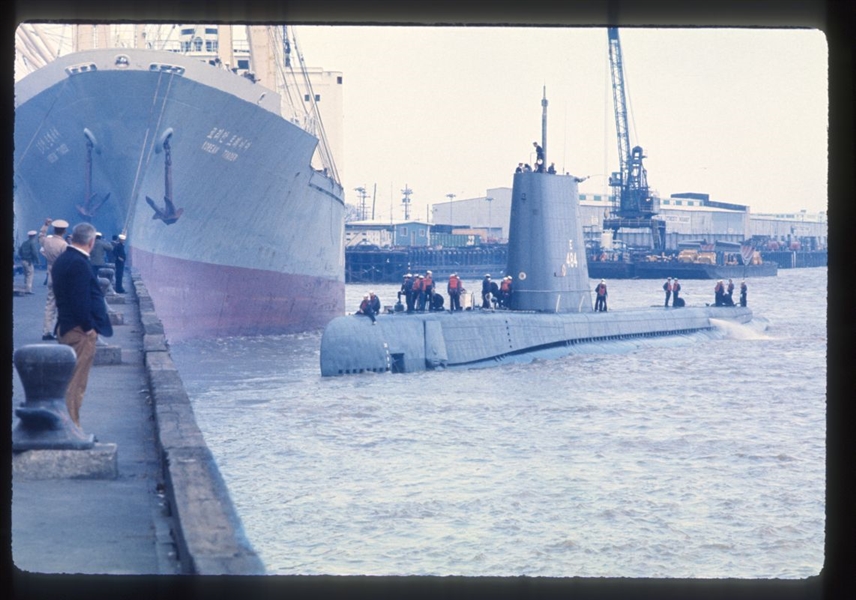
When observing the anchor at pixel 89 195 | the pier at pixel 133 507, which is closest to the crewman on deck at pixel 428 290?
the anchor at pixel 89 195

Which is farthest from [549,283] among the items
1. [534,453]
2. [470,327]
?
[534,453]

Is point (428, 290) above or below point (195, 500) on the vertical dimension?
above

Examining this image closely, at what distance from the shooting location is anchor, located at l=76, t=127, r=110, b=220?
23.8 meters

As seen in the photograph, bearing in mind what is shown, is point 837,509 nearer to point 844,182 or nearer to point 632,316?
point 844,182

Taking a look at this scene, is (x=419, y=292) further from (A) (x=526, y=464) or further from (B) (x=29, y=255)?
(A) (x=526, y=464)

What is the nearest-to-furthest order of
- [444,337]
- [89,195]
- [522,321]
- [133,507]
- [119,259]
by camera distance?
[133,507]
[119,259]
[444,337]
[522,321]
[89,195]

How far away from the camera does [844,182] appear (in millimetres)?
4730

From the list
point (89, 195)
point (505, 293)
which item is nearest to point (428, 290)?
point (505, 293)

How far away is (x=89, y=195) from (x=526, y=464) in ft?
46.5

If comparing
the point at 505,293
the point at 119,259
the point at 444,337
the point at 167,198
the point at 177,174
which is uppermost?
the point at 177,174

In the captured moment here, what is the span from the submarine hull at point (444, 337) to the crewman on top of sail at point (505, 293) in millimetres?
617

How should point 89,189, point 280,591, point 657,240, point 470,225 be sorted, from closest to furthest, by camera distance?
point 280,591
point 89,189
point 657,240
point 470,225

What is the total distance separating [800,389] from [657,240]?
181 ft

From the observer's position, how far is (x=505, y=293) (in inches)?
958
